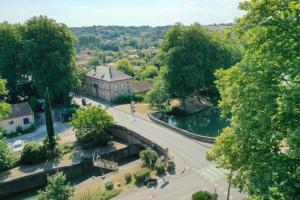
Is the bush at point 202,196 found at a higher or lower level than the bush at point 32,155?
higher

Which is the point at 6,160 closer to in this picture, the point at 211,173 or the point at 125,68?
the point at 211,173

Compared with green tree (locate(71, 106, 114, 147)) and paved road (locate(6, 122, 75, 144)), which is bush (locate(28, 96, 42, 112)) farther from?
green tree (locate(71, 106, 114, 147))

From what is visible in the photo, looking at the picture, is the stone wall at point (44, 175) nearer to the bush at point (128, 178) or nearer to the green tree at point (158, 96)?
the bush at point (128, 178)

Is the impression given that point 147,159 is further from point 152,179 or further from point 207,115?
point 207,115

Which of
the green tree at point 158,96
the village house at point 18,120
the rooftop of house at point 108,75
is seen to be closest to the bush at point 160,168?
the green tree at point 158,96

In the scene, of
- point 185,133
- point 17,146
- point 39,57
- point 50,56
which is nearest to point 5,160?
point 17,146

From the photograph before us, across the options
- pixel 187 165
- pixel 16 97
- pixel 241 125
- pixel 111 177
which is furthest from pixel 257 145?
pixel 16 97
